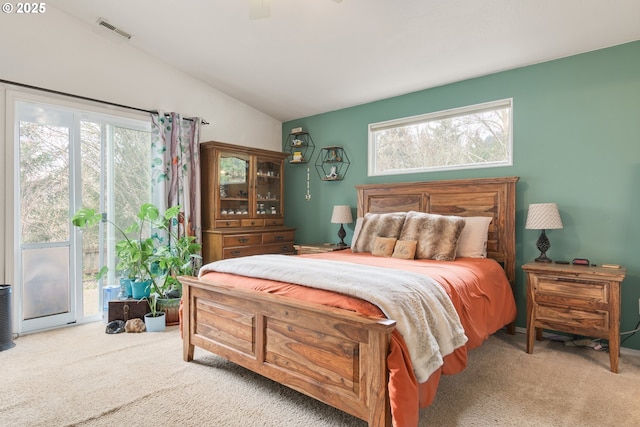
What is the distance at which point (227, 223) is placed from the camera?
14.4 feet

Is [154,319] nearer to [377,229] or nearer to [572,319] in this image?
[377,229]

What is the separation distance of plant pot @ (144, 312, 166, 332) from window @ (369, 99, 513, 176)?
2.74m

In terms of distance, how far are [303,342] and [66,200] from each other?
298 centimetres

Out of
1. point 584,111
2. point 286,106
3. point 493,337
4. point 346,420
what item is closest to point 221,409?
point 346,420

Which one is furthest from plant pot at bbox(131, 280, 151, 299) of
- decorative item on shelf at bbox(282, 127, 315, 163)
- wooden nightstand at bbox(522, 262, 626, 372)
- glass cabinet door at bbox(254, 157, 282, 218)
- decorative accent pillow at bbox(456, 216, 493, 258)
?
wooden nightstand at bbox(522, 262, 626, 372)

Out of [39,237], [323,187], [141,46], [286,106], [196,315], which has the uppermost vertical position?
[141,46]

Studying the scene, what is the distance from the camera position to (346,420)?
1884 mm

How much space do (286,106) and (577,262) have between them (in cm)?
364

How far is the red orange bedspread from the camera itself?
1531mm

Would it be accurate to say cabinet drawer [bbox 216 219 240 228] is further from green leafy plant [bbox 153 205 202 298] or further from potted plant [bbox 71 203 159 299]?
potted plant [bbox 71 203 159 299]

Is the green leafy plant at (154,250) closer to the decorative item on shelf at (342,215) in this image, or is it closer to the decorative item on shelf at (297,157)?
the decorative item on shelf at (342,215)

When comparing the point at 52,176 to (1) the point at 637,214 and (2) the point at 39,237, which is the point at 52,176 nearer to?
(2) the point at 39,237

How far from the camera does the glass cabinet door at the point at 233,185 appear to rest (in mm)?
4391

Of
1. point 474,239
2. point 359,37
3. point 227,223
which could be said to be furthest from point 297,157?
point 474,239
